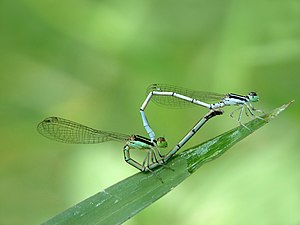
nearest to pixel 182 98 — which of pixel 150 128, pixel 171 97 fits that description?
pixel 171 97

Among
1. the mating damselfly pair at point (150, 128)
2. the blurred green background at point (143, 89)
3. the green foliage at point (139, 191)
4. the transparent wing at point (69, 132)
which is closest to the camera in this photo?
the green foliage at point (139, 191)

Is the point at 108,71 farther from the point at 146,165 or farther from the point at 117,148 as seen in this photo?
the point at 146,165

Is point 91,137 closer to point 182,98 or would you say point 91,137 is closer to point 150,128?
point 150,128

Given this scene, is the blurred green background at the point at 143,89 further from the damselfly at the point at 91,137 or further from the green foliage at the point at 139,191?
the green foliage at the point at 139,191

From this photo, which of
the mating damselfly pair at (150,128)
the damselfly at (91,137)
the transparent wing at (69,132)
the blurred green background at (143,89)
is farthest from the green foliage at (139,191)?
the blurred green background at (143,89)

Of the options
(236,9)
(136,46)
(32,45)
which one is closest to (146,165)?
(136,46)

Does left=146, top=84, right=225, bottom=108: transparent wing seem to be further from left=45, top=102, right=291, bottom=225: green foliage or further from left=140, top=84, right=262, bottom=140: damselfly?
left=45, top=102, right=291, bottom=225: green foliage

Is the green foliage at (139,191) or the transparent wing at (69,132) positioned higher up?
the green foliage at (139,191)
